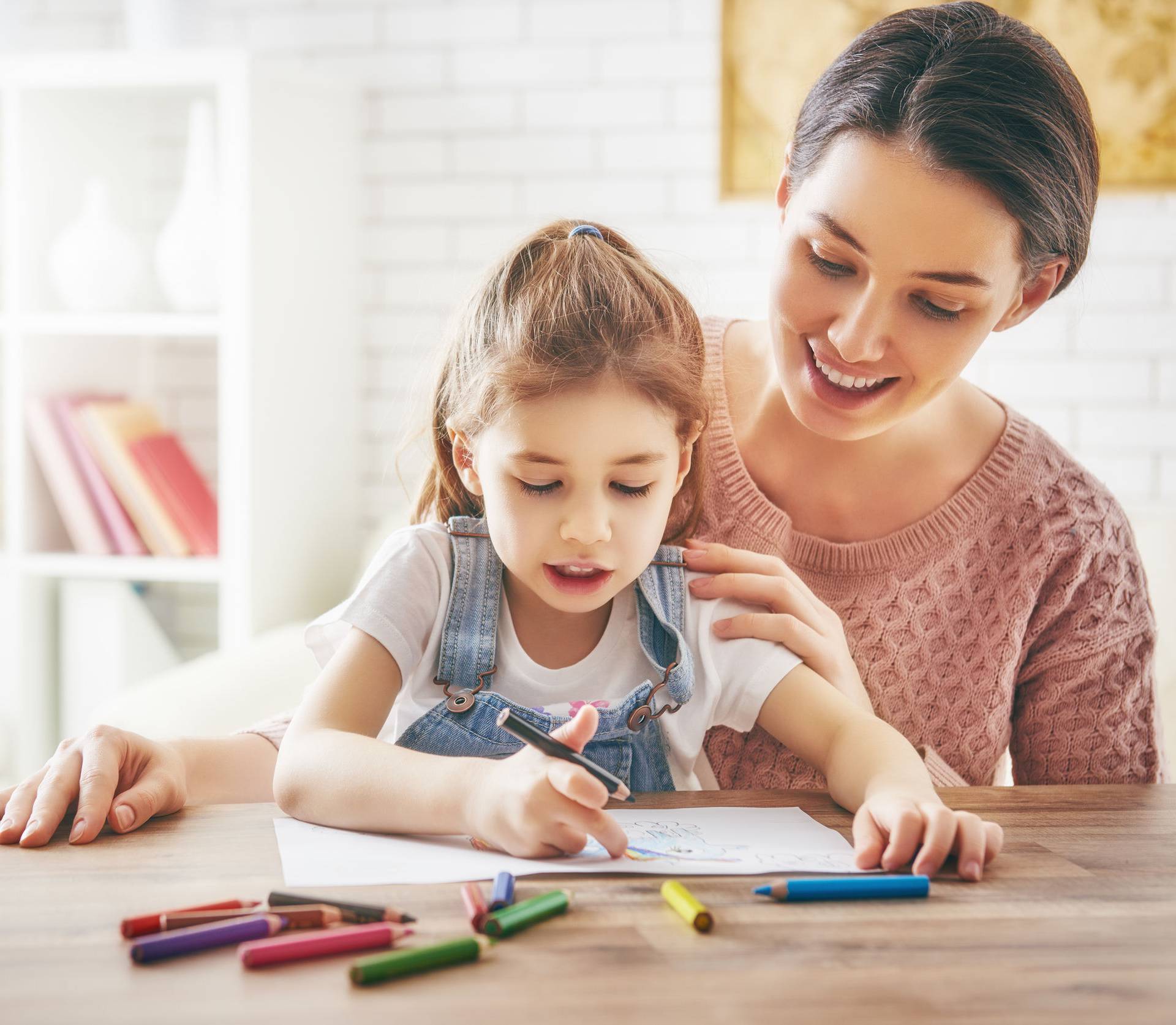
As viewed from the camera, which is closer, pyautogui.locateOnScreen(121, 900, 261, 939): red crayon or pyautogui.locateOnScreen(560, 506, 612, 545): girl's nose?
pyautogui.locateOnScreen(121, 900, 261, 939): red crayon

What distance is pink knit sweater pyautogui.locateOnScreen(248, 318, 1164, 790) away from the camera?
4.73 ft

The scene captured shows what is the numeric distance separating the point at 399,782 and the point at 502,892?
0.65 ft

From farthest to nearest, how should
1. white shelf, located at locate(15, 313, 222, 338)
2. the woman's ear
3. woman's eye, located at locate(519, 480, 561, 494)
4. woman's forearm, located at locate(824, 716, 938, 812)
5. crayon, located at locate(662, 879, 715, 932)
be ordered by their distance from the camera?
white shelf, located at locate(15, 313, 222, 338), the woman's ear, woman's eye, located at locate(519, 480, 561, 494), woman's forearm, located at locate(824, 716, 938, 812), crayon, located at locate(662, 879, 715, 932)

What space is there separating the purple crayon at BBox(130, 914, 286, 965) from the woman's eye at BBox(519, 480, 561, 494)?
0.46 meters

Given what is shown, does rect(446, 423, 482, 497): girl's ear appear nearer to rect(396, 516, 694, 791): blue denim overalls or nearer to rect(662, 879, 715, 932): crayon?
rect(396, 516, 694, 791): blue denim overalls

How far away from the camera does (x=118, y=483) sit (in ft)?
9.31

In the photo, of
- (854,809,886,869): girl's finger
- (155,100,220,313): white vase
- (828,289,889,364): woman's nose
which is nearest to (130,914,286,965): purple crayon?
(854,809,886,869): girl's finger

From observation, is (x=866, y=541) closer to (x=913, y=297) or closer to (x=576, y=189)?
(x=913, y=297)


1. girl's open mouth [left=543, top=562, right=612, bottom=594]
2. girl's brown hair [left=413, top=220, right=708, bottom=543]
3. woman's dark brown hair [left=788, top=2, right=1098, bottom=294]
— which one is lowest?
girl's open mouth [left=543, top=562, right=612, bottom=594]

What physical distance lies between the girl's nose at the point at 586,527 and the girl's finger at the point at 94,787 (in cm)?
40

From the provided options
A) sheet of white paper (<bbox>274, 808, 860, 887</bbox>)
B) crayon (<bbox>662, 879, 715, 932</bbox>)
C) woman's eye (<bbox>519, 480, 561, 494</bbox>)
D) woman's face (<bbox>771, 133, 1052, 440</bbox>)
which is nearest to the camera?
crayon (<bbox>662, 879, 715, 932</bbox>)

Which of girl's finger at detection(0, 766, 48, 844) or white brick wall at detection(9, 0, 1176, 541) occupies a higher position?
white brick wall at detection(9, 0, 1176, 541)

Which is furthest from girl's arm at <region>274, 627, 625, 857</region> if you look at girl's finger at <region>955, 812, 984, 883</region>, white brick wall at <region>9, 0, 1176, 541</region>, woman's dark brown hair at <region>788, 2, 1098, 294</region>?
white brick wall at <region>9, 0, 1176, 541</region>

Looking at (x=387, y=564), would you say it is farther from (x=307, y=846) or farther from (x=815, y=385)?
(x=815, y=385)
